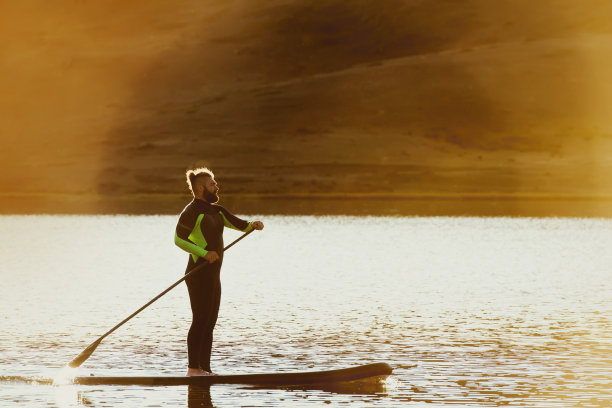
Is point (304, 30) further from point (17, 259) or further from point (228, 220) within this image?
point (228, 220)

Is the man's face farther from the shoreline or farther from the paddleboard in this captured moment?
the shoreline

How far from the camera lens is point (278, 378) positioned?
41.7 ft

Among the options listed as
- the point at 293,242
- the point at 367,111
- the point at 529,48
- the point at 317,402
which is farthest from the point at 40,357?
the point at 529,48

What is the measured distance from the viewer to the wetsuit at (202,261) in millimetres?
12883

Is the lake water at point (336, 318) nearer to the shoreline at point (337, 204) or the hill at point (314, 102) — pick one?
the shoreline at point (337, 204)

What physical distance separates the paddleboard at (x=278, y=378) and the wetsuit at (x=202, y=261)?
→ 43 centimetres

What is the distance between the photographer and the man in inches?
507

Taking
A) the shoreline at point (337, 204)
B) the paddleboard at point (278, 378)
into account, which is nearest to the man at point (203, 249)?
the paddleboard at point (278, 378)

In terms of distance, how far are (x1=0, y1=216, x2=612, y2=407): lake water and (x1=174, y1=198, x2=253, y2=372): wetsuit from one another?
588mm

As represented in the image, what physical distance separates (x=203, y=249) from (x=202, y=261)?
0.61 ft

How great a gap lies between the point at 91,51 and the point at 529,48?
198ft

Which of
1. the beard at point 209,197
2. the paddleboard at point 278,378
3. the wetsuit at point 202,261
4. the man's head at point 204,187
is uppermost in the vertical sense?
the man's head at point 204,187

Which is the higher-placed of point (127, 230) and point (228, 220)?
point (127, 230)

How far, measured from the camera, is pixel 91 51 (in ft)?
537
